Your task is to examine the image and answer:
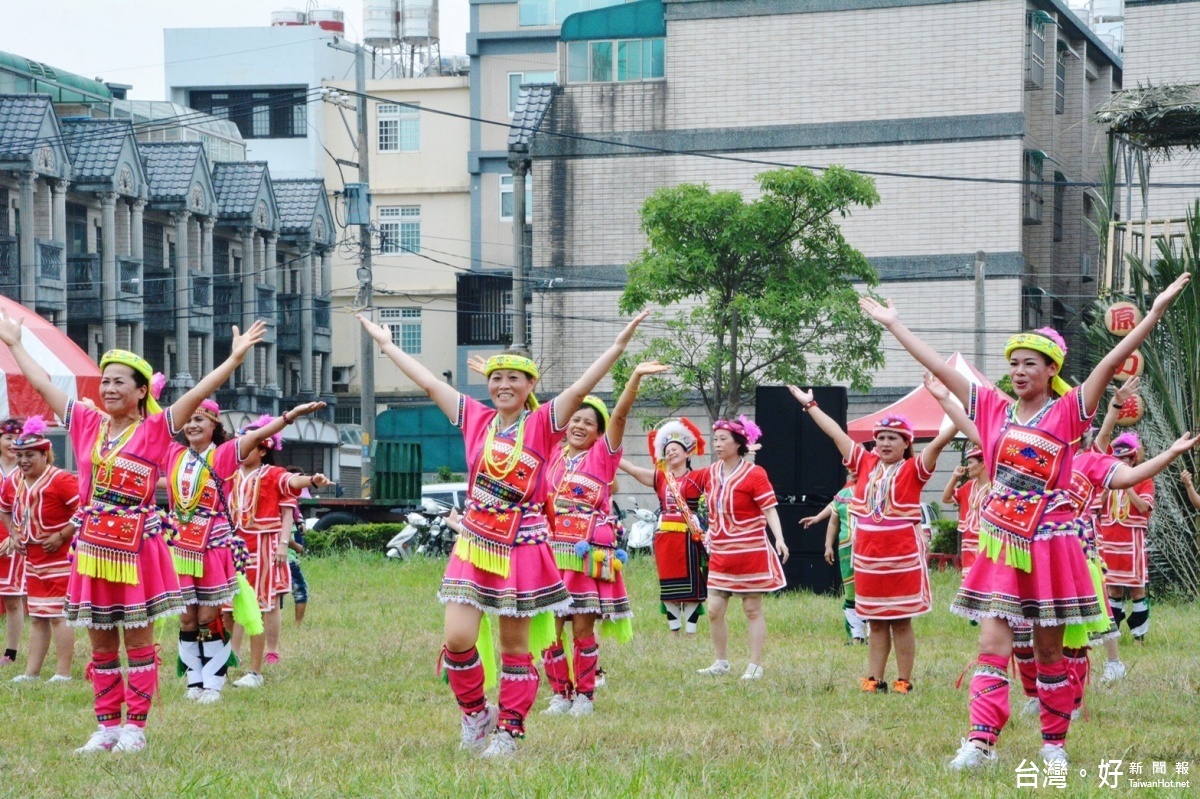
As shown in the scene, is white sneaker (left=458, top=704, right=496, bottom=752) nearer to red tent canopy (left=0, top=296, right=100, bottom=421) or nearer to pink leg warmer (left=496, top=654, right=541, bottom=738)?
pink leg warmer (left=496, top=654, right=541, bottom=738)

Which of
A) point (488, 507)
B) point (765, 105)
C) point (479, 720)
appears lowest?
point (479, 720)

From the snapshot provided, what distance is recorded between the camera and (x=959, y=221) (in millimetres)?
33094

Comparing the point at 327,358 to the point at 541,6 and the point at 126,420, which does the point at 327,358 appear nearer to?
the point at 541,6

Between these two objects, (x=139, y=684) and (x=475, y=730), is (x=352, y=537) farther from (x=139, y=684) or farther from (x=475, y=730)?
(x=475, y=730)

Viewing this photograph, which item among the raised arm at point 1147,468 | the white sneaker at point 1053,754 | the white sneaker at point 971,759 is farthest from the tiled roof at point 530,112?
the white sneaker at point 971,759

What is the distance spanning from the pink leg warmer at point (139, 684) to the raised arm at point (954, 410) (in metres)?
4.07

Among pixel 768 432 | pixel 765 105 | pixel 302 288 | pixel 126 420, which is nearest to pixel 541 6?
pixel 302 288

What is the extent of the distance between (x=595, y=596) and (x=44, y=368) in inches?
219

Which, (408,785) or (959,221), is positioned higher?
(959,221)

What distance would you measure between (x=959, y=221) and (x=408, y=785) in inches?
1121

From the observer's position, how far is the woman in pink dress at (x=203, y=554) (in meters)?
9.98

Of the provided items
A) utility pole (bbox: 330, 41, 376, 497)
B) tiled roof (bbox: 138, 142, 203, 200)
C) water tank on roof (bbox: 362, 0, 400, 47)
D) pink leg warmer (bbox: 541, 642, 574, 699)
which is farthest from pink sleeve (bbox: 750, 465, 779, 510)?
water tank on roof (bbox: 362, 0, 400, 47)

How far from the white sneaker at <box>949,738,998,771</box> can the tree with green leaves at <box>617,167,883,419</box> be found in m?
20.1

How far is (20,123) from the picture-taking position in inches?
1324
